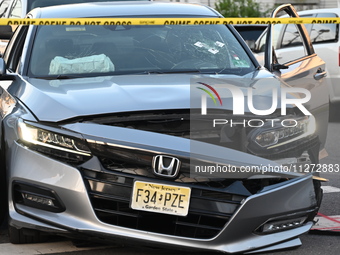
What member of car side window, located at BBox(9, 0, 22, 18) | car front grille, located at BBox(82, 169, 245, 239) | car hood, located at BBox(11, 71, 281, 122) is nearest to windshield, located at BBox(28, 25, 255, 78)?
car hood, located at BBox(11, 71, 281, 122)

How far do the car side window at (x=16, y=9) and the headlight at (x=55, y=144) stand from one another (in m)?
7.46

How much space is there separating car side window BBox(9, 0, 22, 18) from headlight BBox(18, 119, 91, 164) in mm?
7461

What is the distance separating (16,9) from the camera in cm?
1259

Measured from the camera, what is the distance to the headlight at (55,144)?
4.91 meters

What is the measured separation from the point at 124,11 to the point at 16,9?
6064 millimetres

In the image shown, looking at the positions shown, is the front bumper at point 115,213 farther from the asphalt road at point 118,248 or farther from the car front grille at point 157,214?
the asphalt road at point 118,248

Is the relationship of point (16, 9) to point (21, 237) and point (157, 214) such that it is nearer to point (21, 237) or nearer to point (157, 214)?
point (21, 237)

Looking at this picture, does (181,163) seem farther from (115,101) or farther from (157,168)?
(115,101)

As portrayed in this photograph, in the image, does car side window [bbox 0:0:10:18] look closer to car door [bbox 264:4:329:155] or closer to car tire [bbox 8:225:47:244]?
car door [bbox 264:4:329:155]

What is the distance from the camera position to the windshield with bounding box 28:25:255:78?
6234mm

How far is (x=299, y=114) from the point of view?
5453mm

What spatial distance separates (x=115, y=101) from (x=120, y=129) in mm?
281

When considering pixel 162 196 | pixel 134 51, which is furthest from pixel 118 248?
pixel 134 51

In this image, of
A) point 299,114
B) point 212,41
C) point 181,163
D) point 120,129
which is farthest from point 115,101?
point 212,41
